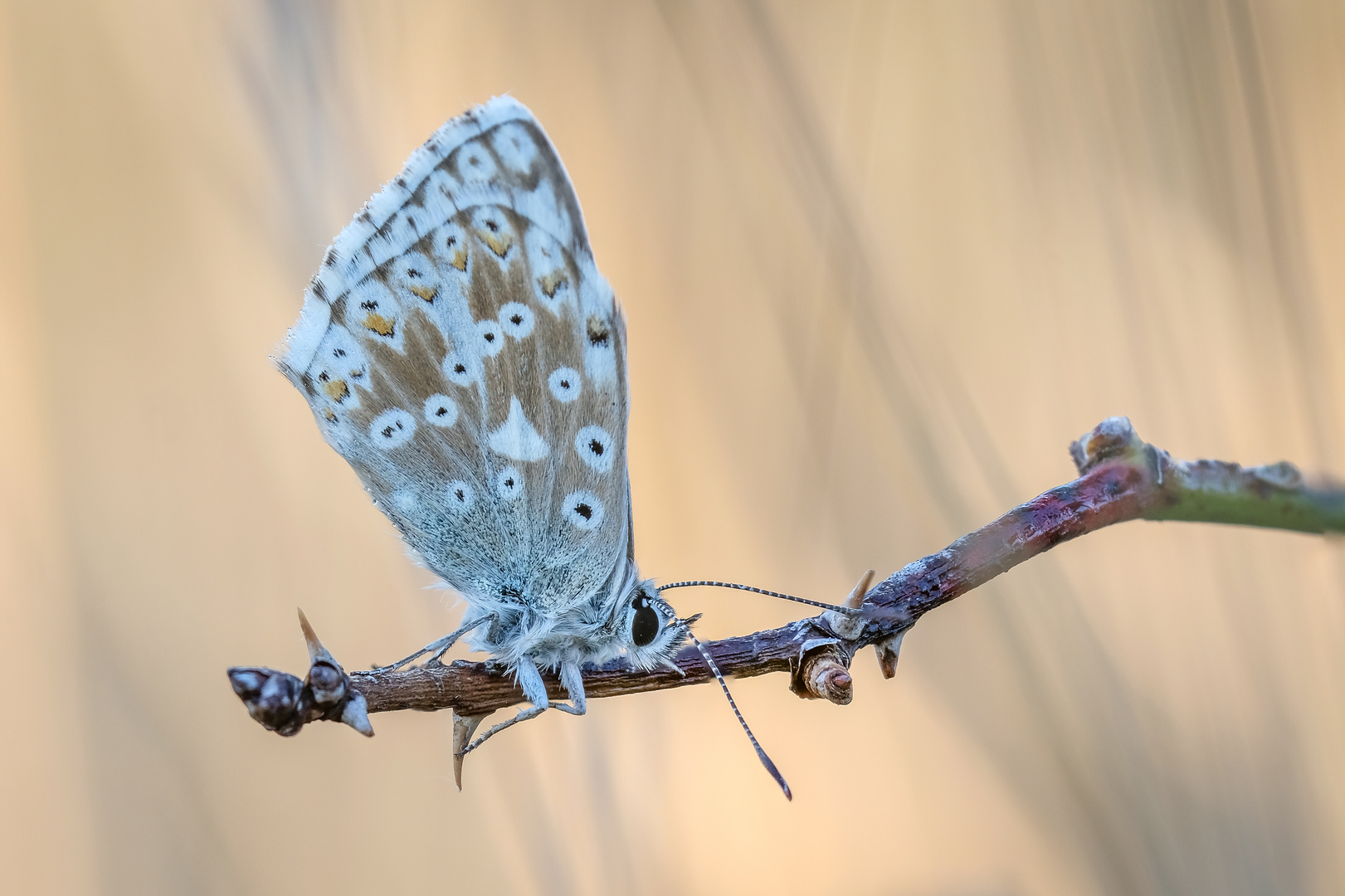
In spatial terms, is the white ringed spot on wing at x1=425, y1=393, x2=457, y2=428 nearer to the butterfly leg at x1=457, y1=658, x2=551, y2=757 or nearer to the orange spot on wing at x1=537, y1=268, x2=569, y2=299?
the orange spot on wing at x1=537, y1=268, x2=569, y2=299

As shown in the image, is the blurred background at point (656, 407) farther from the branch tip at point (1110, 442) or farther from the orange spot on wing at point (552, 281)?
the orange spot on wing at point (552, 281)

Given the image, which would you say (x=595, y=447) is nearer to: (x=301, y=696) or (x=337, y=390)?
(x=337, y=390)

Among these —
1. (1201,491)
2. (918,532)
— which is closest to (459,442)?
(1201,491)

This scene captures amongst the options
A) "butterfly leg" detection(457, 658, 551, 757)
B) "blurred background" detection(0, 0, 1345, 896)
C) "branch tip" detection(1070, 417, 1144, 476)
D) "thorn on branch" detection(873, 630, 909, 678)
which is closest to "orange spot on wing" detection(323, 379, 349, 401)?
"butterfly leg" detection(457, 658, 551, 757)

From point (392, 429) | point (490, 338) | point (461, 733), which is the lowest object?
point (461, 733)

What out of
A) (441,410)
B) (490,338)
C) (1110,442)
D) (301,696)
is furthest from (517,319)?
(1110,442)

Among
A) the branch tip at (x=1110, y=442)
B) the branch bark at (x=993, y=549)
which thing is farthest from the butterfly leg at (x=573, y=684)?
the branch tip at (x=1110, y=442)

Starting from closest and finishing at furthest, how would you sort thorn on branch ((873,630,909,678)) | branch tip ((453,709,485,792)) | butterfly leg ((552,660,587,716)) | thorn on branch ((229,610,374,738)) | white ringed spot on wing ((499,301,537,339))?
thorn on branch ((229,610,374,738)) → thorn on branch ((873,630,909,678)) → branch tip ((453,709,485,792)) → butterfly leg ((552,660,587,716)) → white ringed spot on wing ((499,301,537,339))

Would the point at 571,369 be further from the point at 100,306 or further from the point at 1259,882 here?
the point at 100,306
